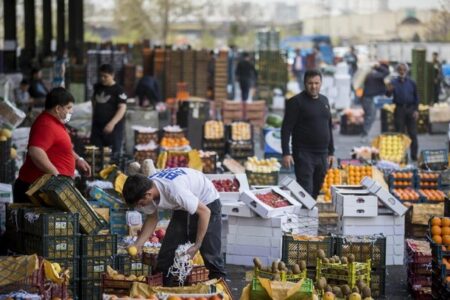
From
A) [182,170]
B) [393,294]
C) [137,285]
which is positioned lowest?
[393,294]

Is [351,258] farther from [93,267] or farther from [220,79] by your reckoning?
[220,79]

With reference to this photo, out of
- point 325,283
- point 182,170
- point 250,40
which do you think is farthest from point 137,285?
point 250,40

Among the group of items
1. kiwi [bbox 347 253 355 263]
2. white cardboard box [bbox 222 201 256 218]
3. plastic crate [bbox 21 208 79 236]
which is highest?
plastic crate [bbox 21 208 79 236]

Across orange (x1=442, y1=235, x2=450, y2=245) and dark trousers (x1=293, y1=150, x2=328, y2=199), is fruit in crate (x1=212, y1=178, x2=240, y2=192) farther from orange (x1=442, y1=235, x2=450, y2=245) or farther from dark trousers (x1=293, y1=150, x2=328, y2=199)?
orange (x1=442, y1=235, x2=450, y2=245)

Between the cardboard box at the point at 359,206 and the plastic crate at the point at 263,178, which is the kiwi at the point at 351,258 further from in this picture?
the plastic crate at the point at 263,178

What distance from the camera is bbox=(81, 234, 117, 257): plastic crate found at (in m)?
9.47

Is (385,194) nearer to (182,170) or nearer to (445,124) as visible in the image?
(182,170)

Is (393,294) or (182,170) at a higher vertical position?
(182,170)

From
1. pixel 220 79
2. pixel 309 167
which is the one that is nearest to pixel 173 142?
pixel 309 167

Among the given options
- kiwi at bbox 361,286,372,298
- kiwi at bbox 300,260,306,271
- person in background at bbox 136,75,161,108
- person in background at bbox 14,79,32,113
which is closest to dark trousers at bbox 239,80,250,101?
person in background at bbox 136,75,161,108

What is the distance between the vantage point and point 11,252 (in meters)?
10.3

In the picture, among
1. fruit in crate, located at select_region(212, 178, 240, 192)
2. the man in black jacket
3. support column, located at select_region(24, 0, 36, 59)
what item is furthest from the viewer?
support column, located at select_region(24, 0, 36, 59)

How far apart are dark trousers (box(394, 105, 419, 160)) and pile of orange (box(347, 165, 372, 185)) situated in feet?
18.8

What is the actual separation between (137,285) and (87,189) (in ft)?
17.5
